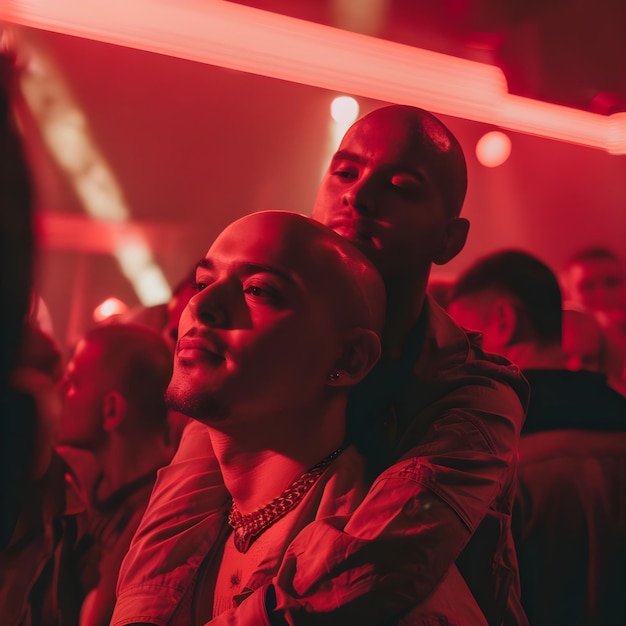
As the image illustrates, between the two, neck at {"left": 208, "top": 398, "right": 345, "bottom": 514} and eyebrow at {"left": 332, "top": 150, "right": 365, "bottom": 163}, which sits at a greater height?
eyebrow at {"left": 332, "top": 150, "right": 365, "bottom": 163}

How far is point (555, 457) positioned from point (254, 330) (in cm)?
78

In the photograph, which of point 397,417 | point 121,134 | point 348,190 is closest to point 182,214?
point 121,134

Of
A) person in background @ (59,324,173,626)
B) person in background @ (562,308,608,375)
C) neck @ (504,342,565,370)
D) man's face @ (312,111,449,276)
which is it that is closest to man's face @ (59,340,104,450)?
person in background @ (59,324,173,626)

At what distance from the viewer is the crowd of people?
121 cm

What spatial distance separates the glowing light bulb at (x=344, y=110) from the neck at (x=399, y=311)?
392 mm

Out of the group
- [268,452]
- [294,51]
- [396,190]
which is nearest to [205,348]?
[268,452]

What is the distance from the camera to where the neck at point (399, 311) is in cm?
141

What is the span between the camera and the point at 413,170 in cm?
142

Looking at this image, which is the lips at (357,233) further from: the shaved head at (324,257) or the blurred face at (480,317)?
the blurred face at (480,317)

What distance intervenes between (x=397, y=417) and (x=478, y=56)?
0.95 metres

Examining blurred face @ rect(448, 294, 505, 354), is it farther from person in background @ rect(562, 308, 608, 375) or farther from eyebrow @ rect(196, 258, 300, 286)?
eyebrow @ rect(196, 258, 300, 286)

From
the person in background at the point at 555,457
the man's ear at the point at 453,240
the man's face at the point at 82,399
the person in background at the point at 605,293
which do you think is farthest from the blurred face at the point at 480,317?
the man's face at the point at 82,399

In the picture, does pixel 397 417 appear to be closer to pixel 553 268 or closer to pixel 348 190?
pixel 348 190

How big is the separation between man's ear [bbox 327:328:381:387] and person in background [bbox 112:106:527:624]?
65mm
